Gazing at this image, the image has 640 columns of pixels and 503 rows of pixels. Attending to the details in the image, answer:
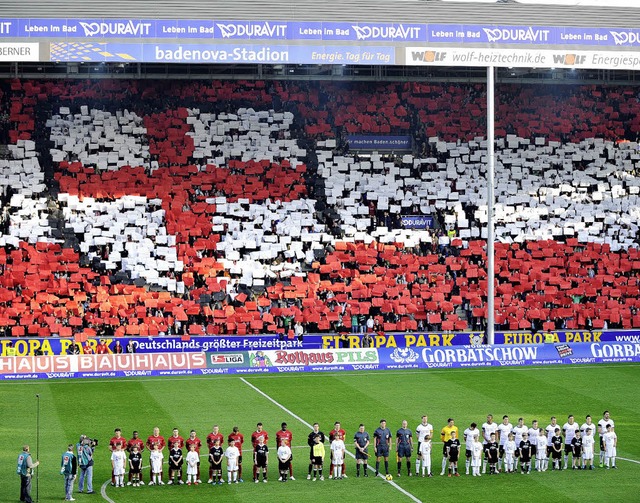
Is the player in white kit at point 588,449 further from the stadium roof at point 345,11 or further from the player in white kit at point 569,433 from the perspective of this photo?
the stadium roof at point 345,11

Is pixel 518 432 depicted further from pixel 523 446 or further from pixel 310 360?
pixel 310 360

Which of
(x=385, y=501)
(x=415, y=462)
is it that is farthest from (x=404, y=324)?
(x=385, y=501)

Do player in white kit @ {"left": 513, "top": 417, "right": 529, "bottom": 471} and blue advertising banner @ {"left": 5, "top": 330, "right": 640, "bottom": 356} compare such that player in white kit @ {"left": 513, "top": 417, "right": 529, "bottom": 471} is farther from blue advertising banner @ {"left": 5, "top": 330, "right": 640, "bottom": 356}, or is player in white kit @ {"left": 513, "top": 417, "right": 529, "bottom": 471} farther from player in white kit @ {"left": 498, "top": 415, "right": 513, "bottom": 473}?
blue advertising banner @ {"left": 5, "top": 330, "right": 640, "bottom": 356}

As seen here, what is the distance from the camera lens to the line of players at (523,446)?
83.3 feet

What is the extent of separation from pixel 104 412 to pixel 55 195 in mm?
18034

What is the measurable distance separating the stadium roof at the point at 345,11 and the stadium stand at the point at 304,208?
9.06 m

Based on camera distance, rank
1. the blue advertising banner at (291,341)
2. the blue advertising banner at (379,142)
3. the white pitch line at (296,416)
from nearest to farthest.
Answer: the white pitch line at (296,416) < the blue advertising banner at (291,341) < the blue advertising banner at (379,142)

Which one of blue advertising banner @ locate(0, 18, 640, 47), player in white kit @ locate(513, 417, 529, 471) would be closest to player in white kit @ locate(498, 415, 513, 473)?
player in white kit @ locate(513, 417, 529, 471)

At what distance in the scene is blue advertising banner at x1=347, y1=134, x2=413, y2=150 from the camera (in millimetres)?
53125

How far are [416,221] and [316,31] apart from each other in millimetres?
10388

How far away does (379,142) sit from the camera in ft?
175

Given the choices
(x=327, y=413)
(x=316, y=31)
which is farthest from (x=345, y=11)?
A: (x=327, y=413)

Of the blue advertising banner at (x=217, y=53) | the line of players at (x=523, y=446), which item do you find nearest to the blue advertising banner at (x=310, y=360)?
the blue advertising banner at (x=217, y=53)

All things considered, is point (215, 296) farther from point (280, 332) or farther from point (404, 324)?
point (404, 324)
